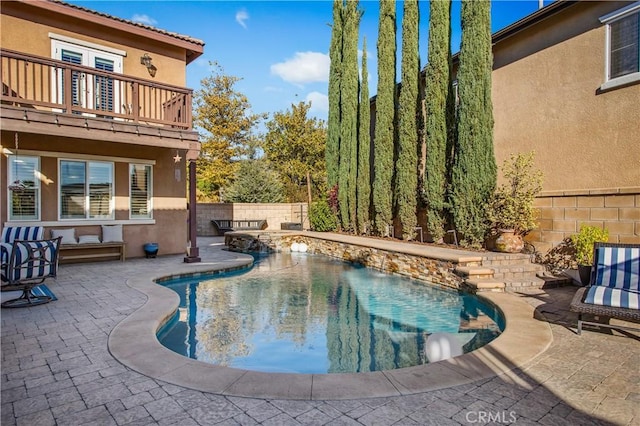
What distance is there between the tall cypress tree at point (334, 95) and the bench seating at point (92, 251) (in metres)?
9.55

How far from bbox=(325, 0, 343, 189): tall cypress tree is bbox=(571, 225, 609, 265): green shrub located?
35.8 ft

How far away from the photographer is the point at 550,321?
5102mm

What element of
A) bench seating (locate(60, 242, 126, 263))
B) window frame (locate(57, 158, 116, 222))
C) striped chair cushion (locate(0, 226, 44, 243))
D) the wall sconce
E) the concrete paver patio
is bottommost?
the concrete paver patio

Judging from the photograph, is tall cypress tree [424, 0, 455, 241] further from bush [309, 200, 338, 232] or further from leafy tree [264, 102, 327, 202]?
leafy tree [264, 102, 327, 202]

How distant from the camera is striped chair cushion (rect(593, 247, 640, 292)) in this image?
15.8 feet

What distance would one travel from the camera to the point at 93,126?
8758 millimetres

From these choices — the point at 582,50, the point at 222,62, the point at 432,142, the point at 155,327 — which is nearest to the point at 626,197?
the point at 582,50

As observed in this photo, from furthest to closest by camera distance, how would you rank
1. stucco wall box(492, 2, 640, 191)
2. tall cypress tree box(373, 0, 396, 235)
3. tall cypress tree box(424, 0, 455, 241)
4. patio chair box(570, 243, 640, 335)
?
tall cypress tree box(373, 0, 396, 235) → tall cypress tree box(424, 0, 455, 241) → stucco wall box(492, 2, 640, 191) → patio chair box(570, 243, 640, 335)

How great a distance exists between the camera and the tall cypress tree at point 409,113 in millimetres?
12453

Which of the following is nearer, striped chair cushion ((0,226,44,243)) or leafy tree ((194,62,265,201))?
striped chair cushion ((0,226,44,243))

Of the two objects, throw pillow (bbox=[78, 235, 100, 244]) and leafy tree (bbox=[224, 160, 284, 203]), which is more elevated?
leafy tree (bbox=[224, 160, 284, 203])

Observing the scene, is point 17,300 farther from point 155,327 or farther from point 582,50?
point 582,50

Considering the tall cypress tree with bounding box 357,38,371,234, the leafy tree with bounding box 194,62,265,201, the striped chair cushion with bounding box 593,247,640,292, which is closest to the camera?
the striped chair cushion with bounding box 593,247,640,292

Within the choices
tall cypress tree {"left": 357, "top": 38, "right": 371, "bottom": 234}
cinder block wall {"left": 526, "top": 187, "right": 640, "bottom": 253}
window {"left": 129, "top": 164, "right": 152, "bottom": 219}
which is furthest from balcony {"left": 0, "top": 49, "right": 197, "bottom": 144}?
cinder block wall {"left": 526, "top": 187, "right": 640, "bottom": 253}
